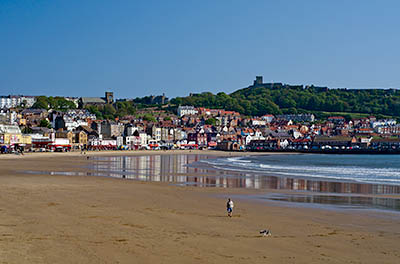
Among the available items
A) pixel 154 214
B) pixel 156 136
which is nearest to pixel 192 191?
pixel 154 214

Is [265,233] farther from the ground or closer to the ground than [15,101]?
closer to the ground

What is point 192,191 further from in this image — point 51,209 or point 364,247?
point 364,247

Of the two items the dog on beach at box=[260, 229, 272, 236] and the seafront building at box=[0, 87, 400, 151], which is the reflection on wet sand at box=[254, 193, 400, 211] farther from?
the seafront building at box=[0, 87, 400, 151]

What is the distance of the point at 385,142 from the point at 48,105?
4321 inches

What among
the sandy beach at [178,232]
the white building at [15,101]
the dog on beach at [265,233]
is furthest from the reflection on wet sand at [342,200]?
the white building at [15,101]

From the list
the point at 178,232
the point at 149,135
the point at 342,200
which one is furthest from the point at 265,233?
the point at 149,135

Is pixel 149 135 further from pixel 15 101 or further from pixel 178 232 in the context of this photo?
pixel 178 232

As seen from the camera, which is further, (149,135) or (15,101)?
(15,101)

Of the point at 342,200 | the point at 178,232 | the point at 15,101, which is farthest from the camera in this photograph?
the point at 15,101

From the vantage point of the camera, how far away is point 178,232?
12.0 metres

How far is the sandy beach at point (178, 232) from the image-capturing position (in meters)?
9.63

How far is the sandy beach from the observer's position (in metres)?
9.63

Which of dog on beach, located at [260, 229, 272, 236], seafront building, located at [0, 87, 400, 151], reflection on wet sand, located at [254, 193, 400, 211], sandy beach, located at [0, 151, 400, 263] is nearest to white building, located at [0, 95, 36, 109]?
seafront building, located at [0, 87, 400, 151]

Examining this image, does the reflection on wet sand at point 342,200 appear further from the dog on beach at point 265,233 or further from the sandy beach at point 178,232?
the dog on beach at point 265,233
